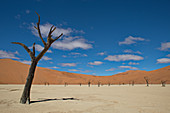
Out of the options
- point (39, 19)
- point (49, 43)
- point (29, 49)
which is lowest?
point (29, 49)

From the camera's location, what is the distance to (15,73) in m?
79.1

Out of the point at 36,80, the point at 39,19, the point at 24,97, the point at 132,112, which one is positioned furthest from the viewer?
the point at 36,80

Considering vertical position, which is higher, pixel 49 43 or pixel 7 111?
pixel 49 43

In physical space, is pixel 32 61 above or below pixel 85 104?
above

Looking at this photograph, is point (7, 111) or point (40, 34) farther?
point (40, 34)

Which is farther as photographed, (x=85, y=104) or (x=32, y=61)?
(x=32, y=61)

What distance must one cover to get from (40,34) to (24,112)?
5694mm

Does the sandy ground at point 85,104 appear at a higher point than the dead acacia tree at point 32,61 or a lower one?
lower

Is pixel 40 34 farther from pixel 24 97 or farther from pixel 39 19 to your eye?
pixel 24 97

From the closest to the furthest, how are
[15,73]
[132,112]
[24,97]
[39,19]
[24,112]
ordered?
[24,112] < [132,112] < [24,97] < [39,19] < [15,73]

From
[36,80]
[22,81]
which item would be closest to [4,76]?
[22,81]

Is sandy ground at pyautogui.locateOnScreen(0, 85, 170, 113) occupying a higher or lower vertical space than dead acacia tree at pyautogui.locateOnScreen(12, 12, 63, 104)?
lower

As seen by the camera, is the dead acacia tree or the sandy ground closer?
the sandy ground

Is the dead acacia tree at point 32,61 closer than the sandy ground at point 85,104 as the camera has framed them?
No
